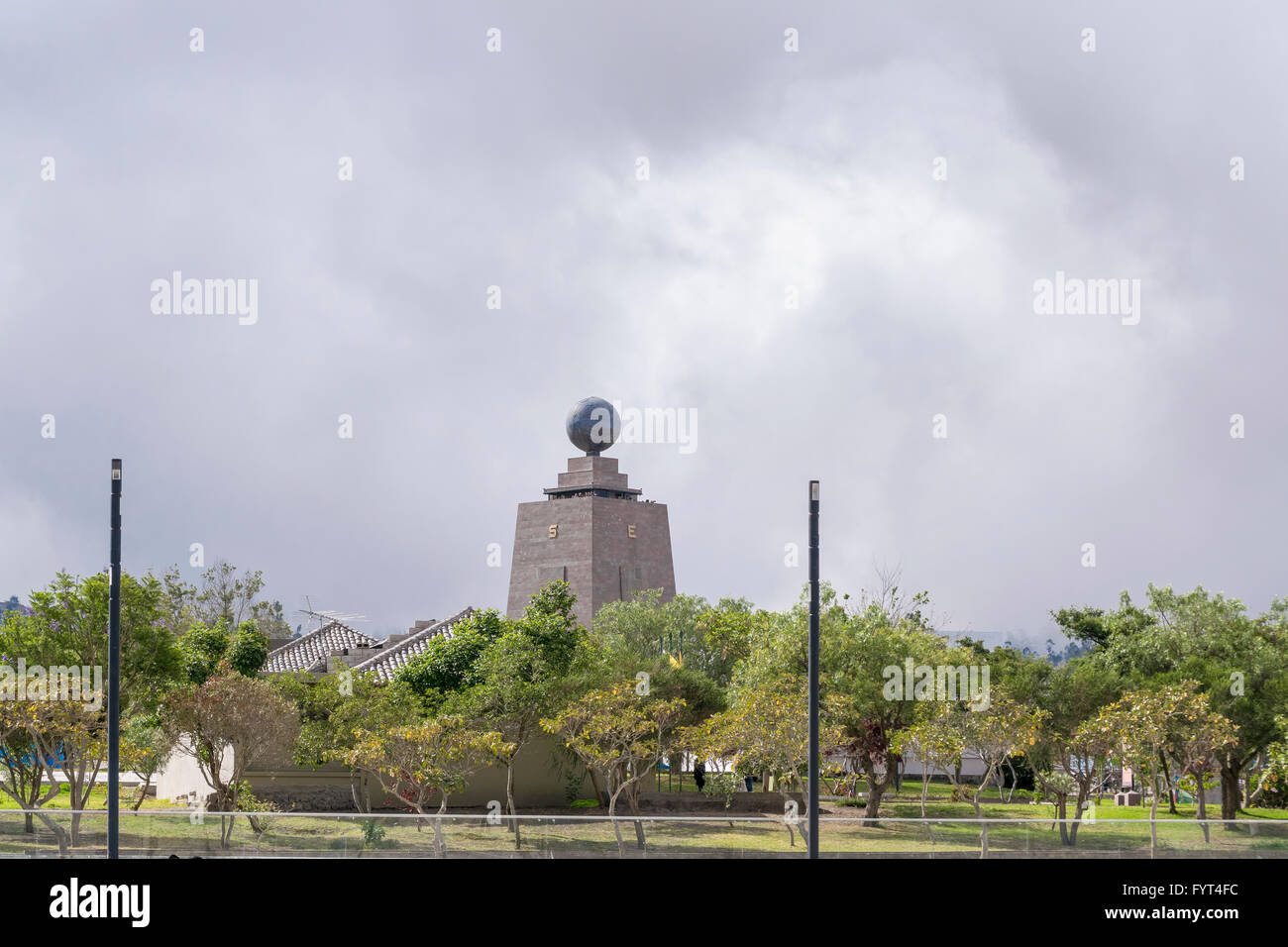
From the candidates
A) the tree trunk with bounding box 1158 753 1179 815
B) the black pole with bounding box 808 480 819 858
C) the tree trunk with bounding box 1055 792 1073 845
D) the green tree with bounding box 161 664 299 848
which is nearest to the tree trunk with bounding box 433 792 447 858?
the black pole with bounding box 808 480 819 858

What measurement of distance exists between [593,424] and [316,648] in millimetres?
26614

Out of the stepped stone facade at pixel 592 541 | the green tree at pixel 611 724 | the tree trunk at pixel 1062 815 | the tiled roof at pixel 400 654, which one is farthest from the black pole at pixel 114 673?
the stepped stone facade at pixel 592 541

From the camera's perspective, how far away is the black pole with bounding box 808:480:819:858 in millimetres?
22938

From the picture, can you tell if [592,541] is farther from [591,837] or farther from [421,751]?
[591,837]

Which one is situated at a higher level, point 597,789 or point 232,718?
point 232,718

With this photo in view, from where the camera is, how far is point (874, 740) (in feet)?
152

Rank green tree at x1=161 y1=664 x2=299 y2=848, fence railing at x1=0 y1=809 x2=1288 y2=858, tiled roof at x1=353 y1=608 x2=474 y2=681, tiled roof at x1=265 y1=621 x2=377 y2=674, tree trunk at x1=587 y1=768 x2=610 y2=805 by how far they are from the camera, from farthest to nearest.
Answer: tiled roof at x1=265 y1=621 x2=377 y2=674 → tiled roof at x1=353 y1=608 x2=474 y2=681 → tree trunk at x1=587 y1=768 x2=610 y2=805 → green tree at x1=161 y1=664 x2=299 y2=848 → fence railing at x1=0 y1=809 x2=1288 y2=858

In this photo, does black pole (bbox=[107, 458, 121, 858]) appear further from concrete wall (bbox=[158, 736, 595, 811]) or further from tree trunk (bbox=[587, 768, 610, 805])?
tree trunk (bbox=[587, 768, 610, 805])

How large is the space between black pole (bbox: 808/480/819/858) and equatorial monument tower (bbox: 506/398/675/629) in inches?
2281

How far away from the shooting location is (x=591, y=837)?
2541cm

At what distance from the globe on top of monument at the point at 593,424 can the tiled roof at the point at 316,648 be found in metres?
22.1

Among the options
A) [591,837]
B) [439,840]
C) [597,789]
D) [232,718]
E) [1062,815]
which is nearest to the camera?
[439,840]

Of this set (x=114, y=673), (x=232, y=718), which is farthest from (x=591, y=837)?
(x=232, y=718)
